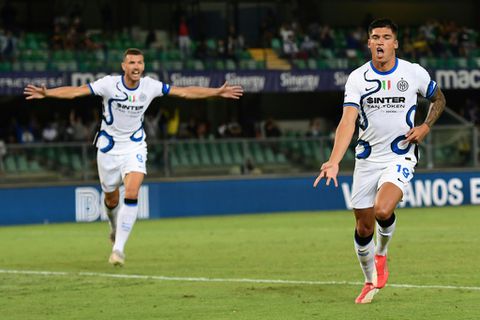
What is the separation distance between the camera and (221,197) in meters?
26.2

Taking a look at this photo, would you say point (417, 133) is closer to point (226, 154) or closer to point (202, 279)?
point (202, 279)

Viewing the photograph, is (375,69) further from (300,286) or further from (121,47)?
(121,47)

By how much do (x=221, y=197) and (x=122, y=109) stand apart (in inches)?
461

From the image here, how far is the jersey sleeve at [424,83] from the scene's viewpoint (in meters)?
10.4

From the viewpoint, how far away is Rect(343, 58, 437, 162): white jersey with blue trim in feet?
33.8

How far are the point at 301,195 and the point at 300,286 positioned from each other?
49.8 feet

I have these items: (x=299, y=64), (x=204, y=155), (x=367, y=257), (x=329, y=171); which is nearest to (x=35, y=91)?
(x=367, y=257)

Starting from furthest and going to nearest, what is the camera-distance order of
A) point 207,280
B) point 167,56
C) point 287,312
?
point 167,56
point 207,280
point 287,312

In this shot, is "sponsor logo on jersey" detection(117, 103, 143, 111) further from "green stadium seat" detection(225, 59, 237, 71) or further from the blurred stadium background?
"green stadium seat" detection(225, 59, 237, 71)

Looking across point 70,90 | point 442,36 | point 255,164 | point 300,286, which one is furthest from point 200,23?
point 300,286

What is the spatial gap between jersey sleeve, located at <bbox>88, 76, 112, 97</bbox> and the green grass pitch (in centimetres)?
213

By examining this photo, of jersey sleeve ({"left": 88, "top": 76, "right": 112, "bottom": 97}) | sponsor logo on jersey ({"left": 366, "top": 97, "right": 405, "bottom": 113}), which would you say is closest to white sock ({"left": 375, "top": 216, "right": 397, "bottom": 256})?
sponsor logo on jersey ({"left": 366, "top": 97, "right": 405, "bottom": 113})

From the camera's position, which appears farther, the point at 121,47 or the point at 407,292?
the point at 121,47

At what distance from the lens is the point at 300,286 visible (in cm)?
1166
